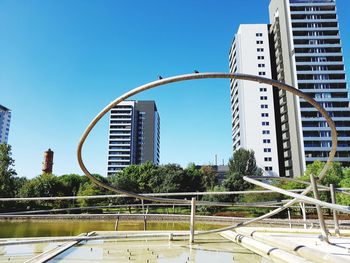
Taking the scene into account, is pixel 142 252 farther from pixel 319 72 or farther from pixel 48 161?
pixel 48 161

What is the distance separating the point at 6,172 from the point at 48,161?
1432 inches

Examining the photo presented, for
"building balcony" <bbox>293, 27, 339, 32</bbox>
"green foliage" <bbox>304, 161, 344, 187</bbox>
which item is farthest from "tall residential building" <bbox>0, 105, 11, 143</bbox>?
"green foliage" <bbox>304, 161, 344, 187</bbox>

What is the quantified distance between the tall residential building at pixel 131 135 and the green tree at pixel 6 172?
85.3 metres

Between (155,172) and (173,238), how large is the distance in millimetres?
46156

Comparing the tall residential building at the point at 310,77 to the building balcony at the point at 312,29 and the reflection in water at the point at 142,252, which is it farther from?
the reflection in water at the point at 142,252

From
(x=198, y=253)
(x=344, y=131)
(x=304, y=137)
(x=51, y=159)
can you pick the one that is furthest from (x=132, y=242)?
(x=51, y=159)

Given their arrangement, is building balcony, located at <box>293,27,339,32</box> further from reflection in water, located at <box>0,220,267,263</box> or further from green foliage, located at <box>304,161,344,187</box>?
reflection in water, located at <box>0,220,267,263</box>

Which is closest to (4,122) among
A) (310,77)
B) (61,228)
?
(310,77)

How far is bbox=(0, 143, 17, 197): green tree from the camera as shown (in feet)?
106

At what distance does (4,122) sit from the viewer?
482ft

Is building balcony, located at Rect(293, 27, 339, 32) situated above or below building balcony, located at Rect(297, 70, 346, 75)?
above

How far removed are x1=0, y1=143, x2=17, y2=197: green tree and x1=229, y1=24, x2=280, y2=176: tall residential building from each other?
46.1 m

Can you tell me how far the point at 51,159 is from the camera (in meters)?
69.2

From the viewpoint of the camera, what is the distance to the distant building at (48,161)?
67375mm
